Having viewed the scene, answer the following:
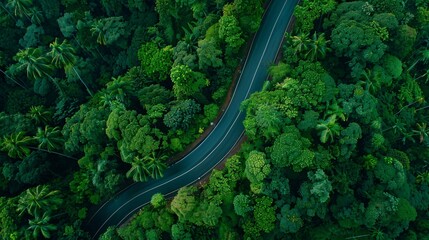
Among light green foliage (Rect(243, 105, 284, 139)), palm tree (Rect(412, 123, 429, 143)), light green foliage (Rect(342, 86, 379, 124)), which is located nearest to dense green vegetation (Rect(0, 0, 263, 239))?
light green foliage (Rect(243, 105, 284, 139))

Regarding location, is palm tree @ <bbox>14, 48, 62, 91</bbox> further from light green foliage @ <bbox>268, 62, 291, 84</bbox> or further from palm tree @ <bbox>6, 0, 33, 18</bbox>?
light green foliage @ <bbox>268, 62, 291, 84</bbox>

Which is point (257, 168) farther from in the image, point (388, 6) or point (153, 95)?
point (388, 6)

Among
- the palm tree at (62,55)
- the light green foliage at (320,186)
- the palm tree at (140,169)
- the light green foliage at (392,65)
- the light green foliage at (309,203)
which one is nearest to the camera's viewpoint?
the light green foliage at (320,186)

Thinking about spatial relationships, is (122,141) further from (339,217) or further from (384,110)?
(384,110)

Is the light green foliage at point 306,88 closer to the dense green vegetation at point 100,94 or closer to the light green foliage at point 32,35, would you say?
the dense green vegetation at point 100,94

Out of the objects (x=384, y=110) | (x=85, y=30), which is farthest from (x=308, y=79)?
(x=85, y=30)

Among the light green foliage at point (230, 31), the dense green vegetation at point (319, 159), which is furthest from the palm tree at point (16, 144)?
the light green foliage at point (230, 31)
